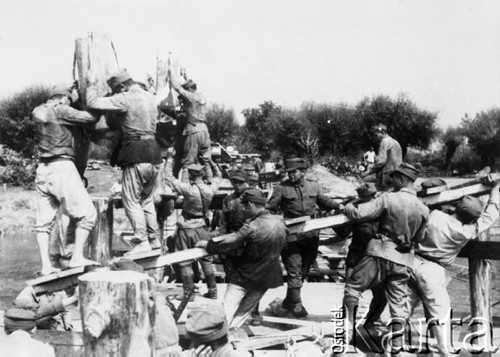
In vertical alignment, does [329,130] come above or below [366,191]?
below

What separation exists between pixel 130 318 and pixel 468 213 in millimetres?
4104

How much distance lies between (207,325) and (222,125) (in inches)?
1672

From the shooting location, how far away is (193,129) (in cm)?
985

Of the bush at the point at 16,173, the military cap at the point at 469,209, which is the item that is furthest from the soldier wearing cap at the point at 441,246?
the bush at the point at 16,173

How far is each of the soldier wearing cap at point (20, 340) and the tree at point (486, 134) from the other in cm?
3347

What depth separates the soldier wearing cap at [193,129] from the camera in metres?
9.66

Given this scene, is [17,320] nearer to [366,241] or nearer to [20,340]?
[20,340]

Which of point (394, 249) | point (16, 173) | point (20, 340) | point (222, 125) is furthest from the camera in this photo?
point (222, 125)

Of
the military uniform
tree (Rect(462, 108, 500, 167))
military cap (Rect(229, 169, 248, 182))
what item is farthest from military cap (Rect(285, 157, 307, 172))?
tree (Rect(462, 108, 500, 167))

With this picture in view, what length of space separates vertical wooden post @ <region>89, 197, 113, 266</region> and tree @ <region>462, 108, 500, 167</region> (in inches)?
1213

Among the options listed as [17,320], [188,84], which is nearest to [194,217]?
[188,84]

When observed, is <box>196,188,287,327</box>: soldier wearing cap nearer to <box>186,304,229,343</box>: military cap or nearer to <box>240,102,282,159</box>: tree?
<box>186,304,229,343</box>: military cap

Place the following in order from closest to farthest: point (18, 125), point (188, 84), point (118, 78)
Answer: point (118, 78), point (188, 84), point (18, 125)

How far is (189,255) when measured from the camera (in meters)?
6.35
